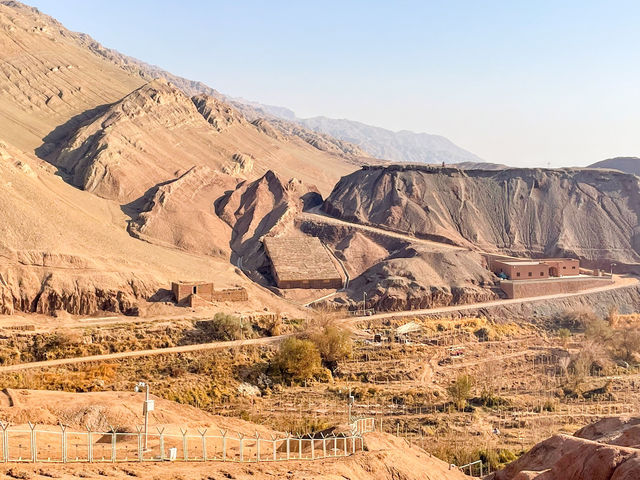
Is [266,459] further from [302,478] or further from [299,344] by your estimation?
[299,344]

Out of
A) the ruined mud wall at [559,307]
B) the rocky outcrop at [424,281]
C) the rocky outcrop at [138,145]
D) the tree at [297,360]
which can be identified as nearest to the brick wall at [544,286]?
the rocky outcrop at [424,281]

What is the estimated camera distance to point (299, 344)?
120 ft

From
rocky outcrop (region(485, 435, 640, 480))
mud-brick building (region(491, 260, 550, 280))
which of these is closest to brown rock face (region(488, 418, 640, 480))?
rocky outcrop (region(485, 435, 640, 480))

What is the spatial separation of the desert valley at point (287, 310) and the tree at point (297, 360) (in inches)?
5.1

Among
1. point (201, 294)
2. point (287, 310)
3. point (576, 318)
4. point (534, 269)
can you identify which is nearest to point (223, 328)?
point (201, 294)

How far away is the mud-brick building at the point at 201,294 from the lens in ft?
145

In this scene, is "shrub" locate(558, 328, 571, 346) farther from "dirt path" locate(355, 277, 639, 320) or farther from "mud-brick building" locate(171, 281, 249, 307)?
"mud-brick building" locate(171, 281, 249, 307)

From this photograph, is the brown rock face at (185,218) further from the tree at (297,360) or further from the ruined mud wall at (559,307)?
the tree at (297,360)

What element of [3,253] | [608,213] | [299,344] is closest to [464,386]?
[299,344]

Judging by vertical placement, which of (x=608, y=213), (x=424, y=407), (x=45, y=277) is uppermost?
(x=608, y=213)

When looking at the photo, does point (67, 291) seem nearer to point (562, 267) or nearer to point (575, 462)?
point (575, 462)

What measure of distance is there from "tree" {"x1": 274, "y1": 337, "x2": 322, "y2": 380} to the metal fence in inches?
551

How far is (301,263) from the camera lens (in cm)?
5762

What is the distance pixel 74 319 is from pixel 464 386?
2440 cm
